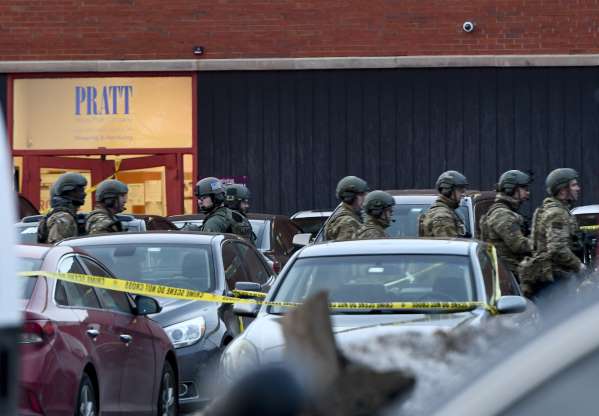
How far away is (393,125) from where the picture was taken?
2653 centimetres

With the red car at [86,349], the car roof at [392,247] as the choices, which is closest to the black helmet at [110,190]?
the red car at [86,349]

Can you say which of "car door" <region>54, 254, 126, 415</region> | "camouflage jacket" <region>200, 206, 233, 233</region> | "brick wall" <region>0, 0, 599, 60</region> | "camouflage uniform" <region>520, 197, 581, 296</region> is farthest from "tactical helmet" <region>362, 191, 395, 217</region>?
"brick wall" <region>0, 0, 599, 60</region>

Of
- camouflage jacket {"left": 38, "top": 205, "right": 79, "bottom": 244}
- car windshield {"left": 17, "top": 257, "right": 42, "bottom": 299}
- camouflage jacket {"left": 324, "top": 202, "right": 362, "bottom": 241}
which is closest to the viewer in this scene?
car windshield {"left": 17, "top": 257, "right": 42, "bottom": 299}

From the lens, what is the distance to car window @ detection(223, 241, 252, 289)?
1262 cm

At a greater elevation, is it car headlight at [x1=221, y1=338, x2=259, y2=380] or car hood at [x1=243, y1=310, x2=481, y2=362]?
car hood at [x1=243, y1=310, x2=481, y2=362]

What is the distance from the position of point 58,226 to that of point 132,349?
177 inches

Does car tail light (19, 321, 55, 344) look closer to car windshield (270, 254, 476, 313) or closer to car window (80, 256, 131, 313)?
car window (80, 256, 131, 313)

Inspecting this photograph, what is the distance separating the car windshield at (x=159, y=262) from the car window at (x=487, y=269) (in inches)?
111

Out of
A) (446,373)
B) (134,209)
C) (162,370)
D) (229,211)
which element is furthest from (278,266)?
(446,373)

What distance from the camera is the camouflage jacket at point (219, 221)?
15.5 m

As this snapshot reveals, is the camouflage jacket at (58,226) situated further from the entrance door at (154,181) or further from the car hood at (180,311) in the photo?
the entrance door at (154,181)

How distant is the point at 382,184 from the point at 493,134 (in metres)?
2.17

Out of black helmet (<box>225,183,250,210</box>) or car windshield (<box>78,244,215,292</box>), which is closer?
car windshield (<box>78,244,215,292</box>)

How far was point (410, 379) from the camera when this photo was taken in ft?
9.71
